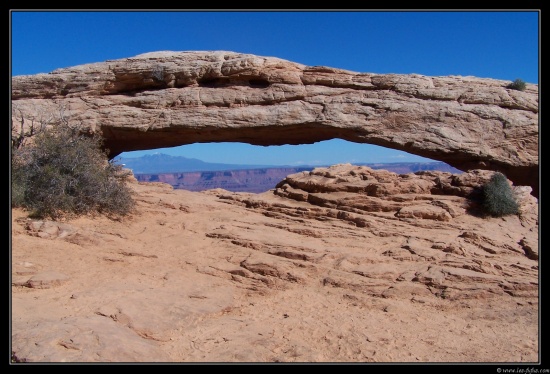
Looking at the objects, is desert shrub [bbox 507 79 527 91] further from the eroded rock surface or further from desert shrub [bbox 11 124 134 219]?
desert shrub [bbox 11 124 134 219]

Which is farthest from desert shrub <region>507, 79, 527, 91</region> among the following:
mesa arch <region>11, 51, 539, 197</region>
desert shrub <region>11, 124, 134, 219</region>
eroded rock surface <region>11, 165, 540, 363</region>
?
desert shrub <region>11, 124, 134, 219</region>

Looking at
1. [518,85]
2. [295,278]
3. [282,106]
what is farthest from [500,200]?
[282,106]

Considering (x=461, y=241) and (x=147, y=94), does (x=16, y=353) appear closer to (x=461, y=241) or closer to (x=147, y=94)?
(x=461, y=241)

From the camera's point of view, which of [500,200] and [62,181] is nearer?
[62,181]

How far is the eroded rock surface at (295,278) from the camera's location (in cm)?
588

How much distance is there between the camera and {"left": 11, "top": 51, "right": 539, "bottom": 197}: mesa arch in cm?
1323

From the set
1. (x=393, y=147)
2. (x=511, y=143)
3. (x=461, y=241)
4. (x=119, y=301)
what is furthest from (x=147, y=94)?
(x=511, y=143)

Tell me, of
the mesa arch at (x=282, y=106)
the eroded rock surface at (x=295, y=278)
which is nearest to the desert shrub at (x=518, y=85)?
the mesa arch at (x=282, y=106)

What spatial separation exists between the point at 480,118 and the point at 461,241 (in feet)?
18.0

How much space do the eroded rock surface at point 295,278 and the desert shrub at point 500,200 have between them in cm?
22

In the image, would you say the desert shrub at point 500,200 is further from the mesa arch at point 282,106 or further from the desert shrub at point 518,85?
the desert shrub at point 518,85

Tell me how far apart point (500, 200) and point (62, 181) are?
428 inches

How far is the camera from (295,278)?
847 centimetres

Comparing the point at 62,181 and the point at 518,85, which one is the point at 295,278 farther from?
the point at 518,85
